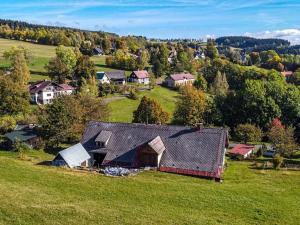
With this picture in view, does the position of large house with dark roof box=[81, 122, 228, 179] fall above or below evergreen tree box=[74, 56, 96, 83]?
below

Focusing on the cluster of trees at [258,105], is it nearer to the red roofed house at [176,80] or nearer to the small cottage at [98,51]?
the red roofed house at [176,80]

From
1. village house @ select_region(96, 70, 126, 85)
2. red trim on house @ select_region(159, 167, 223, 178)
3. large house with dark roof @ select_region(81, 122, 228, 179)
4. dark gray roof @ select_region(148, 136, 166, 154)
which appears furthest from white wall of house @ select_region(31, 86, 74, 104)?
red trim on house @ select_region(159, 167, 223, 178)

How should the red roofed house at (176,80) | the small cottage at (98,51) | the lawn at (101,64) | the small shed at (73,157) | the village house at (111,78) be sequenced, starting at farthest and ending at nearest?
the small cottage at (98,51), the lawn at (101,64), the red roofed house at (176,80), the village house at (111,78), the small shed at (73,157)

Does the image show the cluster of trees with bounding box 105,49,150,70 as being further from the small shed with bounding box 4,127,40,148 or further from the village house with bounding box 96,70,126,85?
the small shed with bounding box 4,127,40,148

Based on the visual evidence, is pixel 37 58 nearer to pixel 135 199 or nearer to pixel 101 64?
A: pixel 101 64

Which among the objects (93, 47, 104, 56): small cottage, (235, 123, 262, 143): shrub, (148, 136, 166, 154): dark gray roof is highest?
(93, 47, 104, 56): small cottage

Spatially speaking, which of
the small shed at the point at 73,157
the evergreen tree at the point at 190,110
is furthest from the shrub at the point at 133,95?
the small shed at the point at 73,157

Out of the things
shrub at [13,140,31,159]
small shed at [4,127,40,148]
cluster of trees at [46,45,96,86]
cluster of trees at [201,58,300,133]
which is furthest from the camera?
cluster of trees at [46,45,96,86]

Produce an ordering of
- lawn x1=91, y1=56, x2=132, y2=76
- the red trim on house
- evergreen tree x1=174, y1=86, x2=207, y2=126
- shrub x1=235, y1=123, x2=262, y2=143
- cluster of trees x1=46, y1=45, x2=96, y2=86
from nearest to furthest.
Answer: the red trim on house, shrub x1=235, y1=123, x2=262, y2=143, evergreen tree x1=174, y1=86, x2=207, y2=126, cluster of trees x1=46, y1=45, x2=96, y2=86, lawn x1=91, y1=56, x2=132, y2=76
